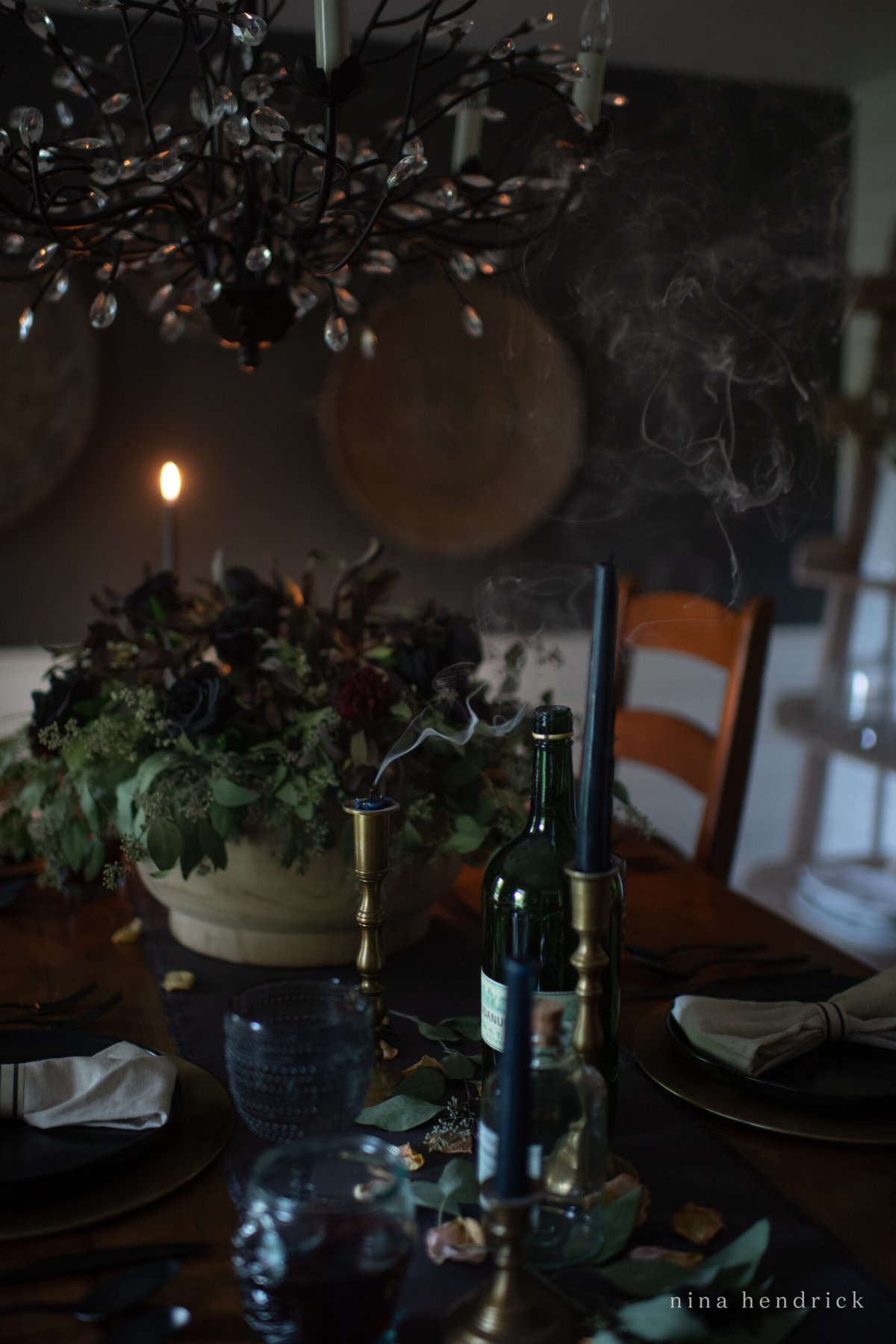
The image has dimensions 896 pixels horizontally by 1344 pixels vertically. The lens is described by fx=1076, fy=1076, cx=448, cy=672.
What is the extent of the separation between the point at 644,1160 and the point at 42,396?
7.37 feet

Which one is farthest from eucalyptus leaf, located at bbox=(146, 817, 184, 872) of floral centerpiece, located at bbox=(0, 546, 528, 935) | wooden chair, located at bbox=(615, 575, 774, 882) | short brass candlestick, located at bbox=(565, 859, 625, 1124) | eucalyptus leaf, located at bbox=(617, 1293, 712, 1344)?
wooden chair, located at bbox=(615, 575, 774, 882)

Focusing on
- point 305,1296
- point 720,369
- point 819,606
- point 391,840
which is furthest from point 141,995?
point 819,606

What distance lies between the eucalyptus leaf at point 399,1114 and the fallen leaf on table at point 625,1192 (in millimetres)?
144

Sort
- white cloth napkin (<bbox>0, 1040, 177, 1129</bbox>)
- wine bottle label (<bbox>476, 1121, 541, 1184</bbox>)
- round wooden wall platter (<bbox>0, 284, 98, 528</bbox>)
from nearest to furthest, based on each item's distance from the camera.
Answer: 1. wine bottle label (<bbox>476, 1121, 541, 1184</bbox>)
2. white cloth napkin (<bbox>0, 1040, 177, 1129</bbox>)
3. round wooden wall platter (<bbox>0, 284, 98, 528</bbox>)

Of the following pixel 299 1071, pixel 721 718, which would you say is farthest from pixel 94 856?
pixel 721 718

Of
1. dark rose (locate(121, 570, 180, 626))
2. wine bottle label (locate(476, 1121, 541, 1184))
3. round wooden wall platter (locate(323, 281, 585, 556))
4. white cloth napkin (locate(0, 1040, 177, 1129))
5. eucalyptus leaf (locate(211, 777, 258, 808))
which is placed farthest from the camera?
round wooden wall platter (locate(323, 281, 585, 556))

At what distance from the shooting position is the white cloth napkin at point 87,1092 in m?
0.71

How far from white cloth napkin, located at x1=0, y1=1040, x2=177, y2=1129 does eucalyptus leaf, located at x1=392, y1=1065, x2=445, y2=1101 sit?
170 millimetres

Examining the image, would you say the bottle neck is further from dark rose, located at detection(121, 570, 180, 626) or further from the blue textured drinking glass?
dark rose, located at detection(121, 570, 180, 626)

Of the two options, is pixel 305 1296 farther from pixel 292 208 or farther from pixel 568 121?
pixel 568 121

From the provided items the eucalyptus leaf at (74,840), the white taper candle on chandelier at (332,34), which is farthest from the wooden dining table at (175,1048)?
the white taper candle on chandelier at (332,34)

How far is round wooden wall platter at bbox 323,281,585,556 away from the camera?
2.70 m

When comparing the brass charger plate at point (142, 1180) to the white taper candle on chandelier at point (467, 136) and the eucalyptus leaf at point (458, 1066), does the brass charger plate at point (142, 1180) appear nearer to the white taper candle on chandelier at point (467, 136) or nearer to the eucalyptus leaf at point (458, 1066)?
the eucalyptus leaf at point (458, 1066)

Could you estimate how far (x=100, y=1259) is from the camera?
0.60m
